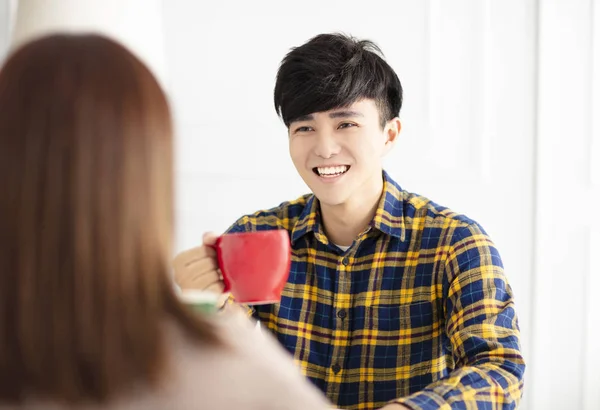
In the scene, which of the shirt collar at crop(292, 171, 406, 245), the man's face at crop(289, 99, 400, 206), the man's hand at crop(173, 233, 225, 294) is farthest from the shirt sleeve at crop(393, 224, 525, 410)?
the man's hand at crop(173, 233, 225, 294)

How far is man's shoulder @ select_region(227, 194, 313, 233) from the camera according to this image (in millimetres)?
1855

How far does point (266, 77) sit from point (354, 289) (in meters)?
1.36

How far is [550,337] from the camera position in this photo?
2.83m

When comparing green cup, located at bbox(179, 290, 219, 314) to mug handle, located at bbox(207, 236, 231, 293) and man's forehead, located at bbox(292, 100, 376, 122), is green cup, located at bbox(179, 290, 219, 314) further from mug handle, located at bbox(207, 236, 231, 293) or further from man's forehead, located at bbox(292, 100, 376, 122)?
man's forehead, located at bbox(292, 100, 376, 122)

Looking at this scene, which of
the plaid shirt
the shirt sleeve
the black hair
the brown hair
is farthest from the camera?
the black hair

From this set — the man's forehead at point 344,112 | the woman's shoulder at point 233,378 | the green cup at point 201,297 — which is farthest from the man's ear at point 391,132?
the woman's shoulder at point 233,378

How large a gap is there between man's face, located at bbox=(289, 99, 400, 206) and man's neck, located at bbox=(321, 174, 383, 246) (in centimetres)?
2

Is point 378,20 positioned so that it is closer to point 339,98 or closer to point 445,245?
point 339,98

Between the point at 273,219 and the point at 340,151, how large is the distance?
260 millimetres

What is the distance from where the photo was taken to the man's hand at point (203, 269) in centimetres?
131

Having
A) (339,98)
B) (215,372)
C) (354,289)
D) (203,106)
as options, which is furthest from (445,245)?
(203,106)

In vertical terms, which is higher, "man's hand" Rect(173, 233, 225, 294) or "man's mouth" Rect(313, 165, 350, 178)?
"man's mouth" Rect(313, 165, 350, 178)

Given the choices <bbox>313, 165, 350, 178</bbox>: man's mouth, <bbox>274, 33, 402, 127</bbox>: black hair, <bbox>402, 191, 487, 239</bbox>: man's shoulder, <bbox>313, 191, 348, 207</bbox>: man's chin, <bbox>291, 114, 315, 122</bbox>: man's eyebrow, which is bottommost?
<bbox>402, 191, 487, 239</bbox>: man's shoulder

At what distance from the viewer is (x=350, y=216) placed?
176 cm
